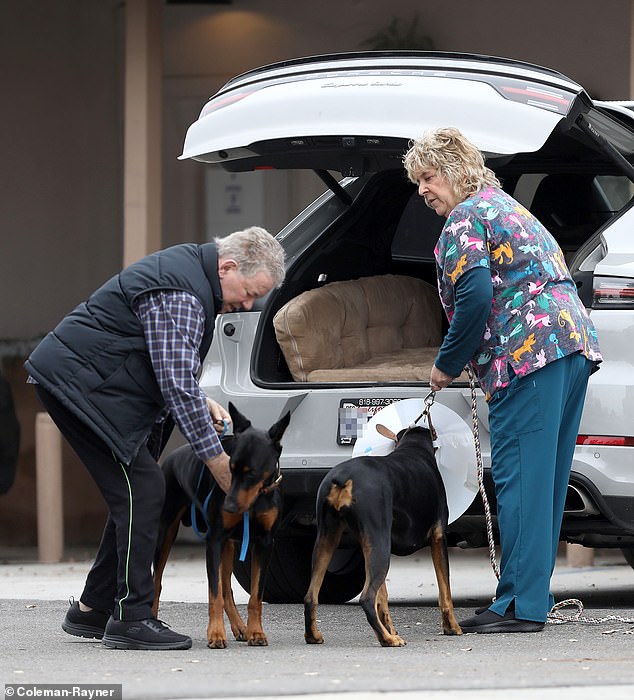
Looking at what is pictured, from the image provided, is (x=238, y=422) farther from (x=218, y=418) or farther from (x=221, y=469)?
(x=221, y=469)

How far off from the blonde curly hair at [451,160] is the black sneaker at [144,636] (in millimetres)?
1842

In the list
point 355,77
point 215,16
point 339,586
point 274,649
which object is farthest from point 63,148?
point 274,649

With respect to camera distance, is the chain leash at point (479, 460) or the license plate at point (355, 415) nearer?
the chain leash at point (479, 460)

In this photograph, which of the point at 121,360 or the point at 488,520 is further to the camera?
the point at 488,520

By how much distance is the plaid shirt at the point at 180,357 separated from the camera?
5.19 m

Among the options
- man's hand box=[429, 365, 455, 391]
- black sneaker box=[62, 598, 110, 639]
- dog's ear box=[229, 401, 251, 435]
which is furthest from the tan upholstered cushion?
black sneaker box=[62, 598, 110, 639]

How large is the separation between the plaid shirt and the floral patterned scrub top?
96 centimetres

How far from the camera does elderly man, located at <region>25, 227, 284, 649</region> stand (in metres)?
5.25

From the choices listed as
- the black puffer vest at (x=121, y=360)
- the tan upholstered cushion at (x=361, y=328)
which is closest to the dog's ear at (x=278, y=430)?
the black puffer vest at (x=121, y=360)

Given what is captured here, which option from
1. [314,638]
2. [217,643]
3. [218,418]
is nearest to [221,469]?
[218,418]

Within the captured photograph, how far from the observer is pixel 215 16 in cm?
1146

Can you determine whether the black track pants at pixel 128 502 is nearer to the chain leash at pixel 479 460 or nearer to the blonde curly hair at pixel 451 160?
the chain leash at pixel 479 460

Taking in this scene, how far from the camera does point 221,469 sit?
5.26m

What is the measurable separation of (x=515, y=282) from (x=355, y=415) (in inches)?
35.8
